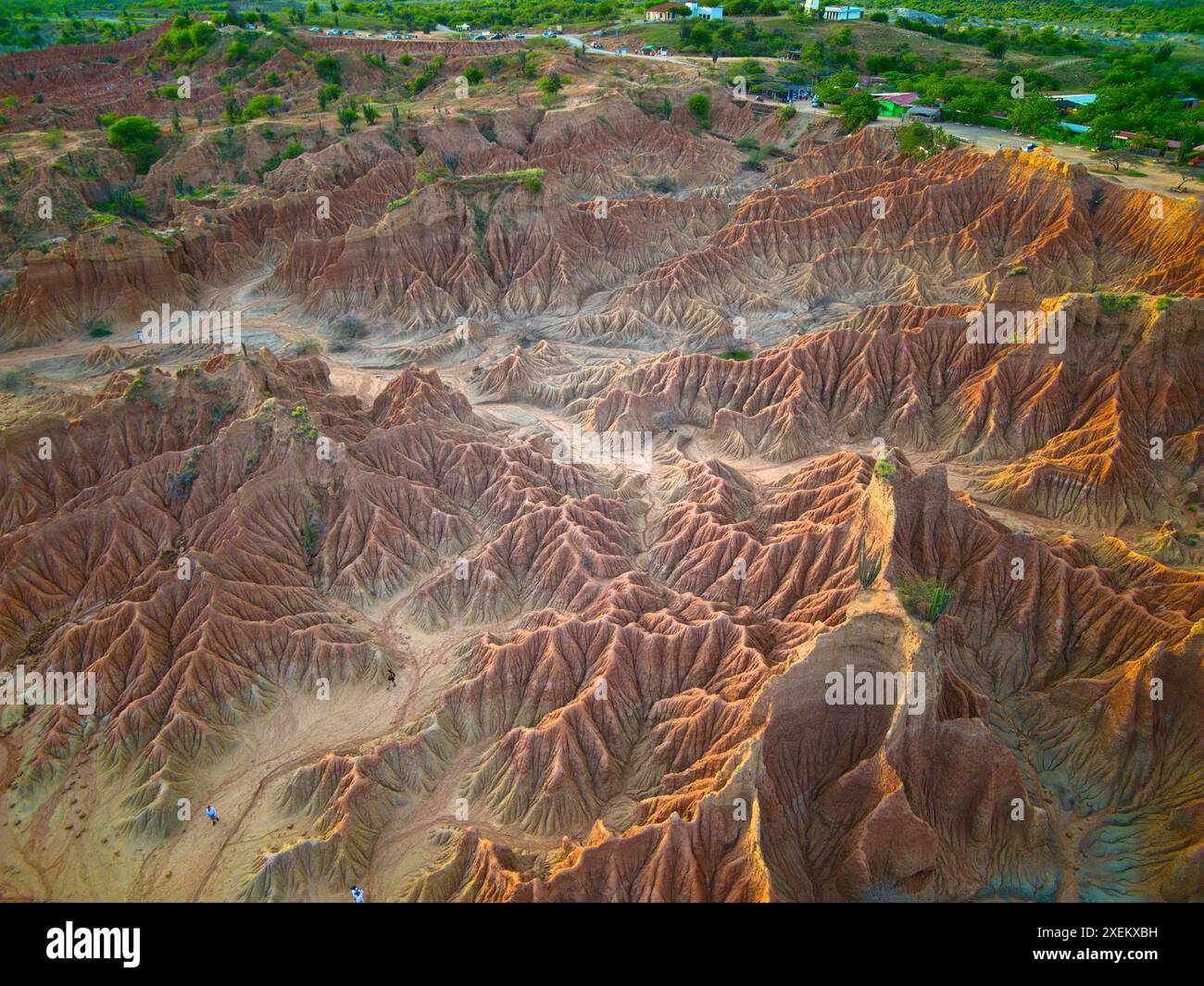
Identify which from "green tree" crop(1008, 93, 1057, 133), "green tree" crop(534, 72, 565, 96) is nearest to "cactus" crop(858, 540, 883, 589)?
"green tree" crop(1008, 93, 1057, 133)

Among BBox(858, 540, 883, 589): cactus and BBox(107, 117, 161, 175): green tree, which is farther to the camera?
BBox(107, 117, 161, 175): green tree

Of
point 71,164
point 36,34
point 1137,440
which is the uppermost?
point 36,34

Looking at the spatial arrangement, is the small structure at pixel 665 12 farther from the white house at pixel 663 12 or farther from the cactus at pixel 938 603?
the cactus at pixel 938 603

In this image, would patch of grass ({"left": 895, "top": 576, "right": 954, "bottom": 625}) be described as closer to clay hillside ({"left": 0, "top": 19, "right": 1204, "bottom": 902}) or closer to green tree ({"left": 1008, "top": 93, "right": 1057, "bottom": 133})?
clay hillside ({"left": 0, "top": 19, "right": 1204, "bottom": 902})

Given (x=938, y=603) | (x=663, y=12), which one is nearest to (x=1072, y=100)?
(x=663, y=12)

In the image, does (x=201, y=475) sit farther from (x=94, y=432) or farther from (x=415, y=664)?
(x=415, y=664)

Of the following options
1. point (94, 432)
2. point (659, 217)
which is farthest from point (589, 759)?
point (659, 217)
